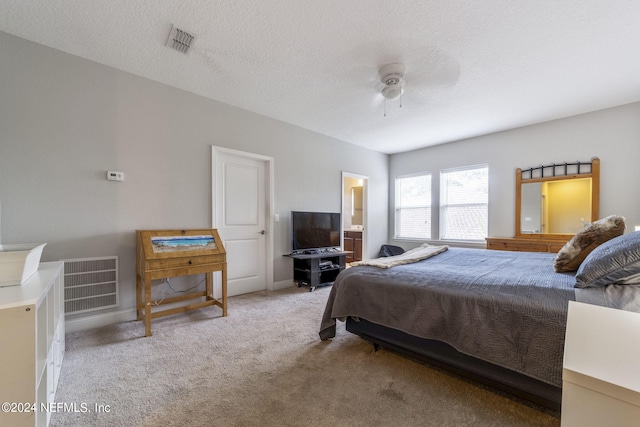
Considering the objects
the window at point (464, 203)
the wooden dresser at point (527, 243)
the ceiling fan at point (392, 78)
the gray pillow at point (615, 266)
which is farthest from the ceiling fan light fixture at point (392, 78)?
the wooden dresser at point (527, 243)

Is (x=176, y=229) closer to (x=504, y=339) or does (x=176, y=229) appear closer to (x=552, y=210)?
(x=504, y=339)

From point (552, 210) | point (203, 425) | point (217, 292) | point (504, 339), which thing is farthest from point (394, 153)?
point (203, 425)

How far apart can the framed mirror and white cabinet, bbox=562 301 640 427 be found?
13.0 ft

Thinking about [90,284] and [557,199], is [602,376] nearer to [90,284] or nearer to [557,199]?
[90,284]

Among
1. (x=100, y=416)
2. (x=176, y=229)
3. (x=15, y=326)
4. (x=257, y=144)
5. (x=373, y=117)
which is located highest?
(x=373, y=117)

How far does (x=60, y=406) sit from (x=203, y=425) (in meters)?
0.87

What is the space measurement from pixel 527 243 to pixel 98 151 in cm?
549

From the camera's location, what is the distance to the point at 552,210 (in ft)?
13.1

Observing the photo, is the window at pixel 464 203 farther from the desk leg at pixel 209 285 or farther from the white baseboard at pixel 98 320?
the white baseboard at pixel 98 320

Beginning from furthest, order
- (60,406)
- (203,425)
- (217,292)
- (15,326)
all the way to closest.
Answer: (217,292)
(60,406)
(203,425)
(15,326)

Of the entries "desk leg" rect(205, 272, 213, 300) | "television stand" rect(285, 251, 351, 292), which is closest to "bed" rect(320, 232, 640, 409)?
"desk leg" rect(205, 272, 213, 300)

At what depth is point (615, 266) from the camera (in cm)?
133

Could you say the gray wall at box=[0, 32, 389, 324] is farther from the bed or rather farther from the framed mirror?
the framed mirror

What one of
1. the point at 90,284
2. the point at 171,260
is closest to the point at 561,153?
the point at 171,260
